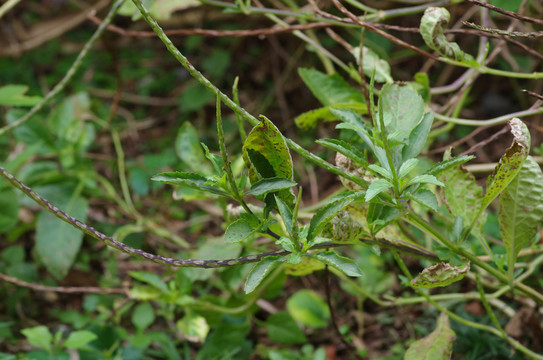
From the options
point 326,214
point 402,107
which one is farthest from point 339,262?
point 402,107

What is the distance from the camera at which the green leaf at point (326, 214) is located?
703 millimetres

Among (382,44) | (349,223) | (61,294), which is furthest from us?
(382,44)

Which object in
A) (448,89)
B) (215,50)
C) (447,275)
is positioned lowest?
(447,275)

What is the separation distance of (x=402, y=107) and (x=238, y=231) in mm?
340

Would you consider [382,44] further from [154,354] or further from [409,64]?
[154,354]

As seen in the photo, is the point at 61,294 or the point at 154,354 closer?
the point at 154,354

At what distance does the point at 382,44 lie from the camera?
6.21ft

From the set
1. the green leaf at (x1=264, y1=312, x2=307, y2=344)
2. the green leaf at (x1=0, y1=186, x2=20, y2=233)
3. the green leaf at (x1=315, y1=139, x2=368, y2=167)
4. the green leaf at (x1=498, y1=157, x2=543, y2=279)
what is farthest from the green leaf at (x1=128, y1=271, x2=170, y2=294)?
the green leaf at (x1=498, y1=157, x2=543, y2=279)

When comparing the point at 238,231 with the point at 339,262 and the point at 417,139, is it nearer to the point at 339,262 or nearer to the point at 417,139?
the point at 339,262

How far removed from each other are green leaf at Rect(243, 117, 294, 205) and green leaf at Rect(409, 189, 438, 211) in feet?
0.56

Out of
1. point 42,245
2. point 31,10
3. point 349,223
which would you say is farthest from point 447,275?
point 31,10

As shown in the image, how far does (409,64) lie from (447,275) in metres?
1.36

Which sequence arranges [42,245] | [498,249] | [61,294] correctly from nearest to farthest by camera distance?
[498,249]
[42,245]
[61,294]

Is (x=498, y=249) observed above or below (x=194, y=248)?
below
